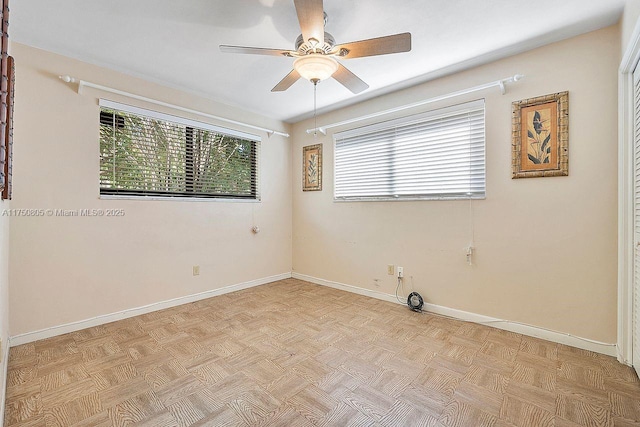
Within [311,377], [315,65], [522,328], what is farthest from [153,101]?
[522,328]

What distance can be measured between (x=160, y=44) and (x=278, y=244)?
2.86 metres

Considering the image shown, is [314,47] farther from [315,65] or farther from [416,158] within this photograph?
[416,158]

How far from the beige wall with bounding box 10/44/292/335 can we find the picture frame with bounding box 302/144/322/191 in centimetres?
135

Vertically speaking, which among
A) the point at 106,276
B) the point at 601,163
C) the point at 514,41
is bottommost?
the point at 106,276

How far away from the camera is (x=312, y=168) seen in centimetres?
432

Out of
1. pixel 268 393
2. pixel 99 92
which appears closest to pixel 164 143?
pixel 99 92

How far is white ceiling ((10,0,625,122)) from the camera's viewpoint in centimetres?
198

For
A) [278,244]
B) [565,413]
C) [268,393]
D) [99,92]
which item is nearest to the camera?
[565,413]

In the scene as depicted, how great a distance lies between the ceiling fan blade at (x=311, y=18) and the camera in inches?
59.8

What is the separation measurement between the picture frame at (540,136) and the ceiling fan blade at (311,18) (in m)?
1.90

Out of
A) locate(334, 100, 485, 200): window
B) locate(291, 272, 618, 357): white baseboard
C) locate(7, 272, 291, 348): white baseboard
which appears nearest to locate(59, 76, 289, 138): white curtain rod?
locate(334, 100, 485, 200): window

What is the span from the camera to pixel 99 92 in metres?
2.77

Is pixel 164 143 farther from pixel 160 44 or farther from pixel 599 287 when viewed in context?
pixel 599 287

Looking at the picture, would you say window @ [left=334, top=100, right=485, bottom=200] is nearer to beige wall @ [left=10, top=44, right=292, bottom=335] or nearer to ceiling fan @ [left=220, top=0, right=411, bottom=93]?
ceiling fan @ [left=220, top=0, right=411, bottom=93]
